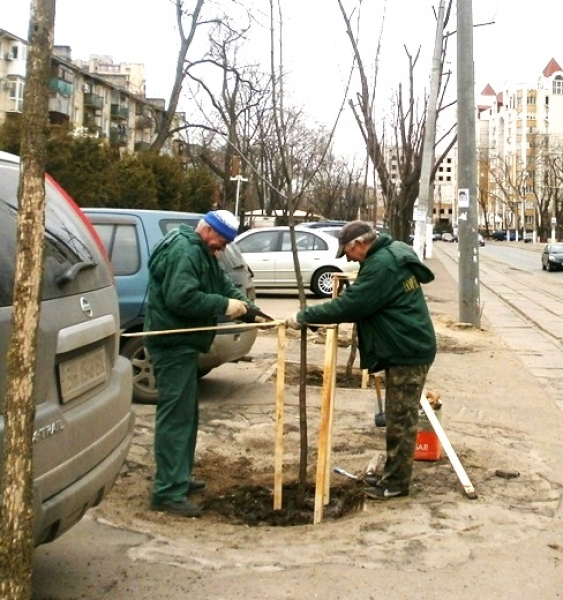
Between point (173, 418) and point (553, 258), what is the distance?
125ft

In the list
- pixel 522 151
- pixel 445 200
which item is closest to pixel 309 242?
pixel 522 151

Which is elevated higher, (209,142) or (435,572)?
(209,142)

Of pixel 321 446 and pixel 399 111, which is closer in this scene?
pixel 321 446

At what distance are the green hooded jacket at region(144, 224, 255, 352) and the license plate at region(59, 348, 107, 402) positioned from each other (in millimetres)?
1082

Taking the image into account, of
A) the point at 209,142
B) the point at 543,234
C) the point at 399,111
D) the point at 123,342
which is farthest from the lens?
the point at 543,234

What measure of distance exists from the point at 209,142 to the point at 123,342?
131 feet

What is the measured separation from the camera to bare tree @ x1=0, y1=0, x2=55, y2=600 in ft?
10.1

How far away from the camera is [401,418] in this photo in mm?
5645

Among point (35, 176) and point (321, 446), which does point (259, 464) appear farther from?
point (35, 176)

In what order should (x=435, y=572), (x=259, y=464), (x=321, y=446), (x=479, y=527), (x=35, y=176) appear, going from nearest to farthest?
(x=35, y=176)
(x=435, y=572)
(x=479, y=527)
(x=321, y=446)
(x=259, y=464)

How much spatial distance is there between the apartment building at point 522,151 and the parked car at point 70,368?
98.4 meters

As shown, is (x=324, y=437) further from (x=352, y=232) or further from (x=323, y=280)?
(x=323, y=280)

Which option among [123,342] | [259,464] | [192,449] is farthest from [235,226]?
[123,342]

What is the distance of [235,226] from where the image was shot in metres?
5.59
